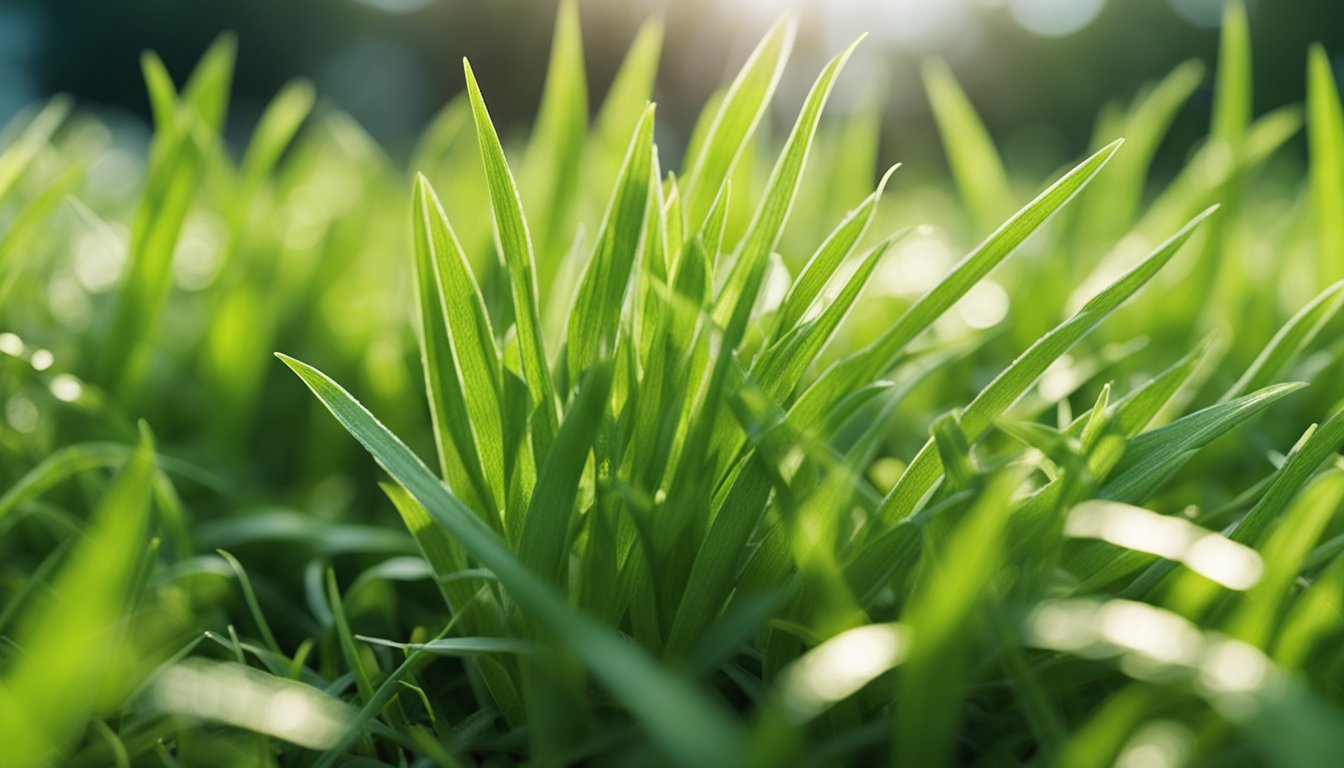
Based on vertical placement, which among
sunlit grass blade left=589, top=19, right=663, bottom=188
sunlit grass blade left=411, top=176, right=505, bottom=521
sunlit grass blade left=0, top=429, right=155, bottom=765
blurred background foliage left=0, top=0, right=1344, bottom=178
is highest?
blurred background foliage left=0, top=0, right=1344, bottom=178

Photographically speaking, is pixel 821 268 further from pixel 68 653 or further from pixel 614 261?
pixel 68 653

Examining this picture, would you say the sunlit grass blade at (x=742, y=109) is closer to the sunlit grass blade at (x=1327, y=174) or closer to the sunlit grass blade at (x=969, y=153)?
the sunlit grass blade at (x=1327, y=174)

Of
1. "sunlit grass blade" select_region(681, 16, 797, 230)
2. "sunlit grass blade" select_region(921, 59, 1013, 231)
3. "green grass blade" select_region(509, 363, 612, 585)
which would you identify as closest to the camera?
"green grass blade" select_region(509, 363, 612, 585)

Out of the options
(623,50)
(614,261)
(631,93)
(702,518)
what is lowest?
(702,518)

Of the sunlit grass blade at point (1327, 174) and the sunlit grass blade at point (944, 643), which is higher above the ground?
the sunlit grass blade at point (1327, 174)

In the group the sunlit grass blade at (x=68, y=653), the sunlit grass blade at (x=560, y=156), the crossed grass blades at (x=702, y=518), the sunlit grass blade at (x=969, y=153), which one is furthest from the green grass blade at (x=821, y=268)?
the sunlit grass blade at (x=969, y=153)

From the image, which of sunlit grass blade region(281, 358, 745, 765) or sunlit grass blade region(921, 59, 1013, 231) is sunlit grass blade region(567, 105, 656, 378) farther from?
sunlit grass blade region(921, 59, 1013, 231)

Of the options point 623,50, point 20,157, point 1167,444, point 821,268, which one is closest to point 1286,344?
point 1167,444

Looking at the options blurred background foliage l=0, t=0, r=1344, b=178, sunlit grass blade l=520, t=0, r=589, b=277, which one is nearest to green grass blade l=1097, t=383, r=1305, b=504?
sunlit grass blade l=520, t=0, r=589, b=277

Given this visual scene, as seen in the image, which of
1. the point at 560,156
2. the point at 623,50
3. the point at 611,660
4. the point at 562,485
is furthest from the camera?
the point at 623,50

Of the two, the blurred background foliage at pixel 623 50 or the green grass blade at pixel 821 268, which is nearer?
the green grass blade at pixel 821 268
